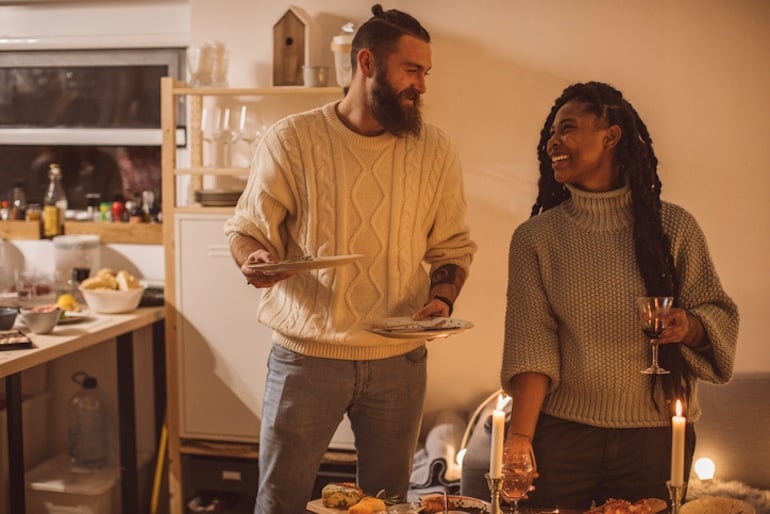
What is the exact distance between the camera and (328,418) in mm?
2137

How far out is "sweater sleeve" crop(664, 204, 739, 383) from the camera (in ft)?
5.90

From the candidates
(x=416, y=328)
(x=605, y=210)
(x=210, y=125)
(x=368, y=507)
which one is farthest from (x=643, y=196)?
(x=210, y=125)

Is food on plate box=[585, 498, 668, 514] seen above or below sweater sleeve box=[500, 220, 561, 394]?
below

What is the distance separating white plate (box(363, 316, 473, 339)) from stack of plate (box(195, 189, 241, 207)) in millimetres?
1455

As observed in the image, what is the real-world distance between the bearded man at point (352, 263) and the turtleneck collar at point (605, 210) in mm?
418

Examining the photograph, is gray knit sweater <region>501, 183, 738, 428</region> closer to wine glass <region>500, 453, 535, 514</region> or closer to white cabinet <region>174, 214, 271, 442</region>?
wine glass <region>500, 453, 535, 514</region>

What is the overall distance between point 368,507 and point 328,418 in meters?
0.46

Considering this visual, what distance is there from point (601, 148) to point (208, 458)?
2.14 m

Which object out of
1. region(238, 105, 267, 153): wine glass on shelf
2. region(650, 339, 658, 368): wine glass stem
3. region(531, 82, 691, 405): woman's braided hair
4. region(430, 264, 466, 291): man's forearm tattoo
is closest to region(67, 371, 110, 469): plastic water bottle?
region(238, 105, 267, 153): wine glass on shelf

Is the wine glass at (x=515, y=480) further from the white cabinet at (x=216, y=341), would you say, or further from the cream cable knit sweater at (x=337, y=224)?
the white cabinet at (x=216, y=341)

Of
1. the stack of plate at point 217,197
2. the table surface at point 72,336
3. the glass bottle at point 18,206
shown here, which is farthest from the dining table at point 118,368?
the glass bottle at point 18,206

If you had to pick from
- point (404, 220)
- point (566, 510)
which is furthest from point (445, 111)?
point (566, 510)

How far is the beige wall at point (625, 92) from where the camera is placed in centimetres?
333

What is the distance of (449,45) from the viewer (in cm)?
344
